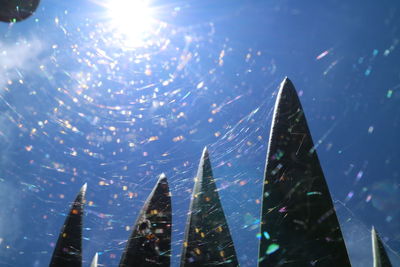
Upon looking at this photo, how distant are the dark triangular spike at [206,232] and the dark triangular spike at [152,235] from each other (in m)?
1.59

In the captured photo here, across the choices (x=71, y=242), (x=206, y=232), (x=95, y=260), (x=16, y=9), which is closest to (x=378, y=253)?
(x=206, y=232)

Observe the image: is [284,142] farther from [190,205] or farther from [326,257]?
[190,205]

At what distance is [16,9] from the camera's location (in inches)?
293

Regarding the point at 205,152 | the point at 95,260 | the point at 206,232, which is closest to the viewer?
the point at 206,232

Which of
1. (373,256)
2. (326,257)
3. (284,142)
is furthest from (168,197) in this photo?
(373,256)

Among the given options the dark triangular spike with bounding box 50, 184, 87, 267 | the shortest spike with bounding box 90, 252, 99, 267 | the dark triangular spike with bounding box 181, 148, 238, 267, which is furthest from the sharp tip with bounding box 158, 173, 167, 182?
the shortest spike with bounding box 90, 252, 99, 267

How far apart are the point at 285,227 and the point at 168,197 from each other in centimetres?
531

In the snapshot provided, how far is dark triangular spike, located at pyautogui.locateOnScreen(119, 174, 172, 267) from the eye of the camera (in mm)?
8852

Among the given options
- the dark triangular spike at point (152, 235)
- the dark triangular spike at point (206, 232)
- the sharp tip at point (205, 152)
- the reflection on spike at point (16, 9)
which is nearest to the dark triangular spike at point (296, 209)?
the dark triangular spike at point (206, 232)

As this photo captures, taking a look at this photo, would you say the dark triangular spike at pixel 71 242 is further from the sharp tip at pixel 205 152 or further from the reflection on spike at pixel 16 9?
the reflection on spike at pixel 16 9

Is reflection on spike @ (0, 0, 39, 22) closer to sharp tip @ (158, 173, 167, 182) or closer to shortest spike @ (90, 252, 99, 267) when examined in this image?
sharp tip @ (158, 173, 167, 182)

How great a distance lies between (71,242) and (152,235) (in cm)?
382

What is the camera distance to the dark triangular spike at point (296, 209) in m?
5.52

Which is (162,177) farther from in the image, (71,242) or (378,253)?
(378,253)
